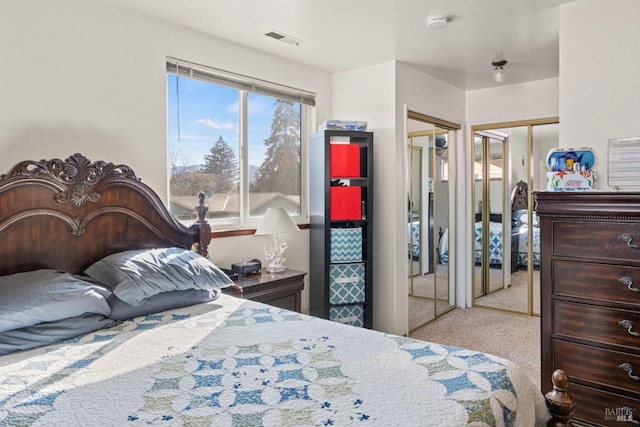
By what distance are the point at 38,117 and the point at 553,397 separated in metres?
2.75

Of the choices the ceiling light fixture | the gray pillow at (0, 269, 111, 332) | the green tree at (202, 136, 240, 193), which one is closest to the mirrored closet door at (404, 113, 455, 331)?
the ceiling light fixture

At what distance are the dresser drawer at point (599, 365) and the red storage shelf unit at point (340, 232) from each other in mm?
1735

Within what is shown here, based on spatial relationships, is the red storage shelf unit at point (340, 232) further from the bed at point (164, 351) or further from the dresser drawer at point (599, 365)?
the dresser drawer at point (599, 365)

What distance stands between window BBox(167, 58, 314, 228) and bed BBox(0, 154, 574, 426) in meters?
0.55

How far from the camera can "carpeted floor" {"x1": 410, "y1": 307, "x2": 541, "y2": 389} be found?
3.49 m

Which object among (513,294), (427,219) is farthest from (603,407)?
(513,294)

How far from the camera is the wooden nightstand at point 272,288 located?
2953 millimetres

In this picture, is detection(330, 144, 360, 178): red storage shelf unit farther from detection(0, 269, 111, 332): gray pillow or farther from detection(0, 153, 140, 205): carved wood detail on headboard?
detection(0, 269, 111, 332): gray pillow

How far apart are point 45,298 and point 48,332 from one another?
0.14m

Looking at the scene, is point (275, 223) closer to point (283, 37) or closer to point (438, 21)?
point (283, 37)

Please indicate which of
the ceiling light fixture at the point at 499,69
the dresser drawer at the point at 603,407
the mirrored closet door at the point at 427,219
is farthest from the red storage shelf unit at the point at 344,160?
the dresser drawer at the point at 603,407

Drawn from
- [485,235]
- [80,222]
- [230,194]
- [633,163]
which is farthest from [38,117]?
[485,235]

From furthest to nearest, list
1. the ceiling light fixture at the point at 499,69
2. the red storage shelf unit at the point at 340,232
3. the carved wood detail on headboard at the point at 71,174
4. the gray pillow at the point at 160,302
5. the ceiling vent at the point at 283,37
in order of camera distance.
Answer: the ceiling light fixture at the point at 499,69 → the red storage shelf unit at the point at 340,232 → the ceiling vent at the point at 283,37 → the carved wood detail on headboard at the point at 71,174 → the gray pillow at the point at 160,302

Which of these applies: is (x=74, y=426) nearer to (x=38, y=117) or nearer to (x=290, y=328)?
(x=290, y=328)
